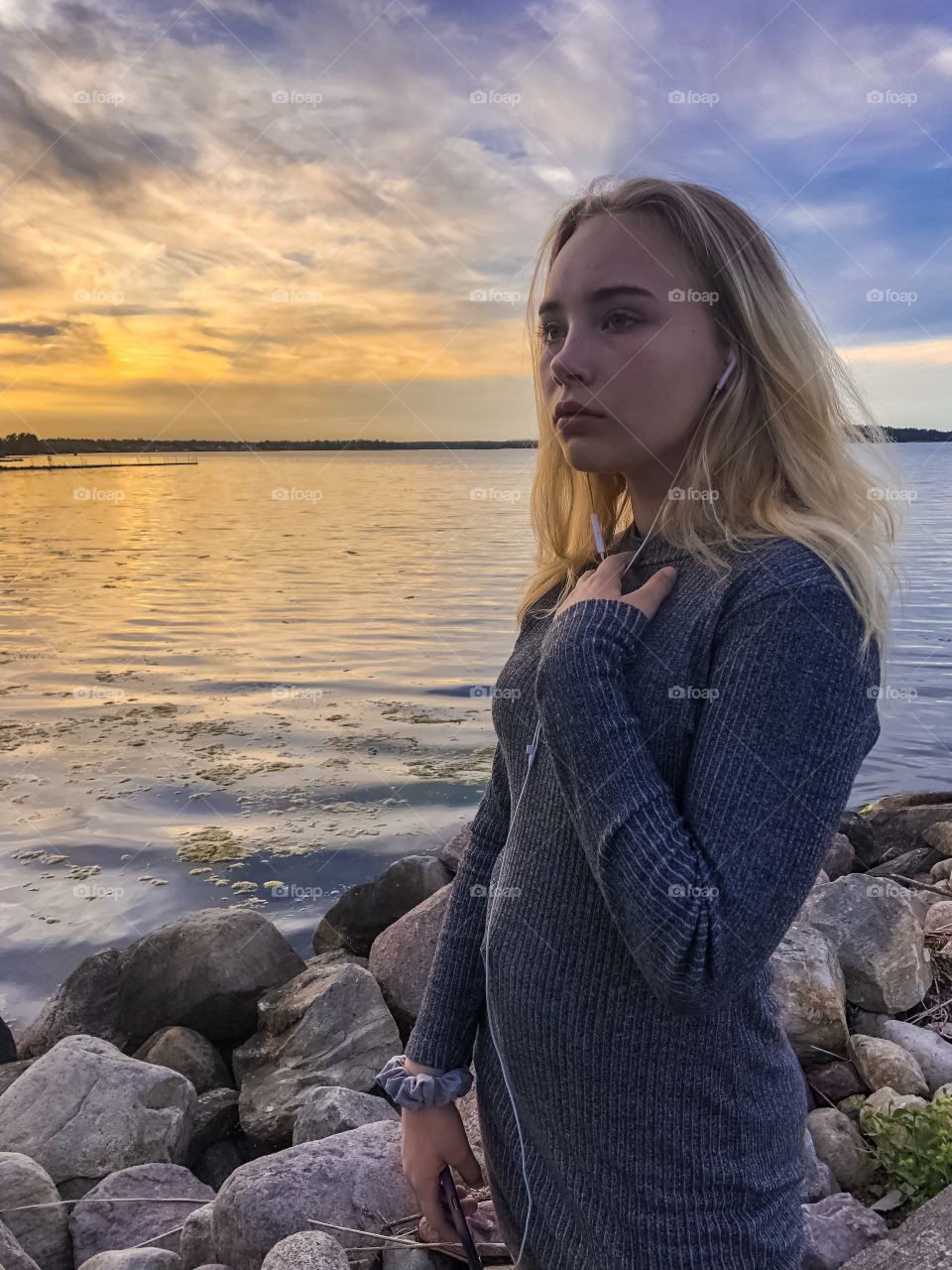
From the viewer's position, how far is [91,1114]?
117 inches

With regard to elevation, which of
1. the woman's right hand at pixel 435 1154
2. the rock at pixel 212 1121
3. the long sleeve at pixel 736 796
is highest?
the long sleeve at pixel 736 796

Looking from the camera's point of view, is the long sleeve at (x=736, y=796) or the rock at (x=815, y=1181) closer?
the long sleeve at (x=736, y=796)

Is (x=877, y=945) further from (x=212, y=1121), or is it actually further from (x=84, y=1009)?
(x=84, y=1009)

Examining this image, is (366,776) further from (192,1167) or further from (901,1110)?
(901,1110)

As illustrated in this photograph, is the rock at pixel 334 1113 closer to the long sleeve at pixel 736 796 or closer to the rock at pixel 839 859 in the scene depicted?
the long sleeve at pixel 736 796

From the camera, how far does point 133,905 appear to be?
522 centimetres

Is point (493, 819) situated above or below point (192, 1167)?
above

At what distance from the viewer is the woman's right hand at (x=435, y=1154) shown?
5.34ft

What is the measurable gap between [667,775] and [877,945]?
2.37 meters

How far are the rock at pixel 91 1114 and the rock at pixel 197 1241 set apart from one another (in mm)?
675

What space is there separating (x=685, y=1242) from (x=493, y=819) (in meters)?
0.69

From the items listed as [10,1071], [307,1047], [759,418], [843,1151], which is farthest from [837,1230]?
[10,1071]

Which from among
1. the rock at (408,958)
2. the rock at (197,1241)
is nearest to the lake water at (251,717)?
the rock at (408,958)

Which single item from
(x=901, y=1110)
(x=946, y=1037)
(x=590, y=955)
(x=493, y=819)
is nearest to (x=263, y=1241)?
(x=493, y=819)
